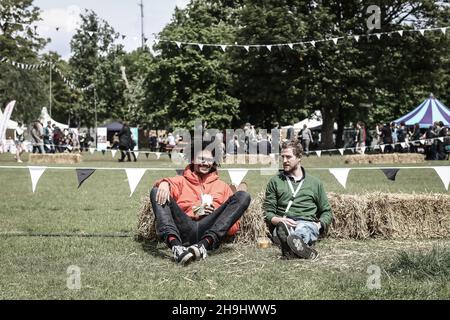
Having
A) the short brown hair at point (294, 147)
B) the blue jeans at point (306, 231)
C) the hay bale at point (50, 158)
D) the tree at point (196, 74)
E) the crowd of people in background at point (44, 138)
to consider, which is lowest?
the blue jeans at point (306, 231)

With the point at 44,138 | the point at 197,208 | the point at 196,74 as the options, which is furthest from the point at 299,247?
the point at 196,74

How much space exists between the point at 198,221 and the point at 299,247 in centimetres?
117

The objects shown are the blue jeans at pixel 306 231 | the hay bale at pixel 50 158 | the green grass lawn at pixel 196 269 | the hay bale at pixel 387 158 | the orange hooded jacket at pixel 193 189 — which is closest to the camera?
the green grass lawn at pixel 196 269

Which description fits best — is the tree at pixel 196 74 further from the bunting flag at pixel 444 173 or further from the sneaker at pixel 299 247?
the sneaker at pixel 299 247

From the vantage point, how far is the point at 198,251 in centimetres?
588

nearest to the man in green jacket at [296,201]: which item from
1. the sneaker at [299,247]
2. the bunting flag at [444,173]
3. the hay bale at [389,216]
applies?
Answer: the sneaker at [299,247]

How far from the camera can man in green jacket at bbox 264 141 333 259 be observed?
6633 mm

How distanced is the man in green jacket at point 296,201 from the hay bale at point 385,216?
0.48 m

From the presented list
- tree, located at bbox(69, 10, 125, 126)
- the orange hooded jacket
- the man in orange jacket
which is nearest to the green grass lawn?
the man in orange jacket

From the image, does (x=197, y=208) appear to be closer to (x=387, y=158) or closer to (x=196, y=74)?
(x=387, y=158)

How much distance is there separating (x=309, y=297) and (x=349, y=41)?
30428 mm

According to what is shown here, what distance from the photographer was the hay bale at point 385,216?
7.47 meters
